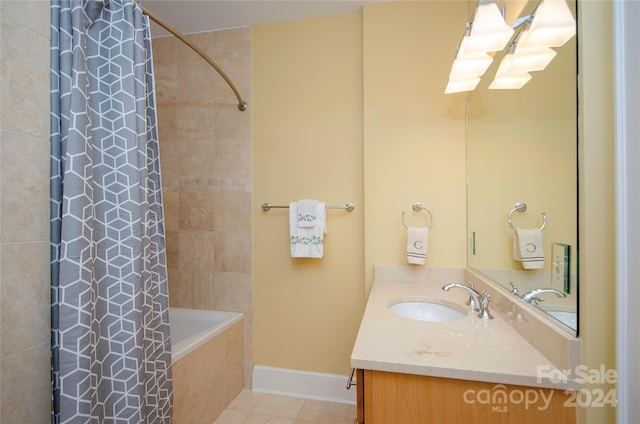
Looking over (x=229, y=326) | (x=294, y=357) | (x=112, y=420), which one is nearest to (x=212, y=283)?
(x=229, y=326)

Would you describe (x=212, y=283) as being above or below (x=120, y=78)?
below

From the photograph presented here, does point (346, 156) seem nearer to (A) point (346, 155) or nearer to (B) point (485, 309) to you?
(A) point (346, 155)

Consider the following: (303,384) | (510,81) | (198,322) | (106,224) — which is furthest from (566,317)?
(198,322)

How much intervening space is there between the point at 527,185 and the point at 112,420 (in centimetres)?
174

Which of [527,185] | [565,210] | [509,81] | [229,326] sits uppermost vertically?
[509,81]

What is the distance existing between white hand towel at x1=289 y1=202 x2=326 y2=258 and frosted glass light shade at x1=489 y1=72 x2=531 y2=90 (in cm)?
111

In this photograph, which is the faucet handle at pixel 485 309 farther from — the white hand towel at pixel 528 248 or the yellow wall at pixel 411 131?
the yellow wall at pixel 411 131

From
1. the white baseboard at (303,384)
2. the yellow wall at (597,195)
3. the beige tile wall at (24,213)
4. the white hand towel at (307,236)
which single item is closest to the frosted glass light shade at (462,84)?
the yellow wall at (597,195)

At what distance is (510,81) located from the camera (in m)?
1.28

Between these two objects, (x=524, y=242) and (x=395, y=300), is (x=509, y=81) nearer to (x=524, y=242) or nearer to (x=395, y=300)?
(x=524, y=242)

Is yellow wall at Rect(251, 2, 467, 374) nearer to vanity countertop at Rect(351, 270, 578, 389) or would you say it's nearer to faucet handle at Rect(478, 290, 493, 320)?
faucet handle at Rect(478, 290, 493, 320)

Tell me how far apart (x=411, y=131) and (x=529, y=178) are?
0.76 meters

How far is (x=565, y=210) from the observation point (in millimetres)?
921

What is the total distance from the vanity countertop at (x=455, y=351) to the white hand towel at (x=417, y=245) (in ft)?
1.46
